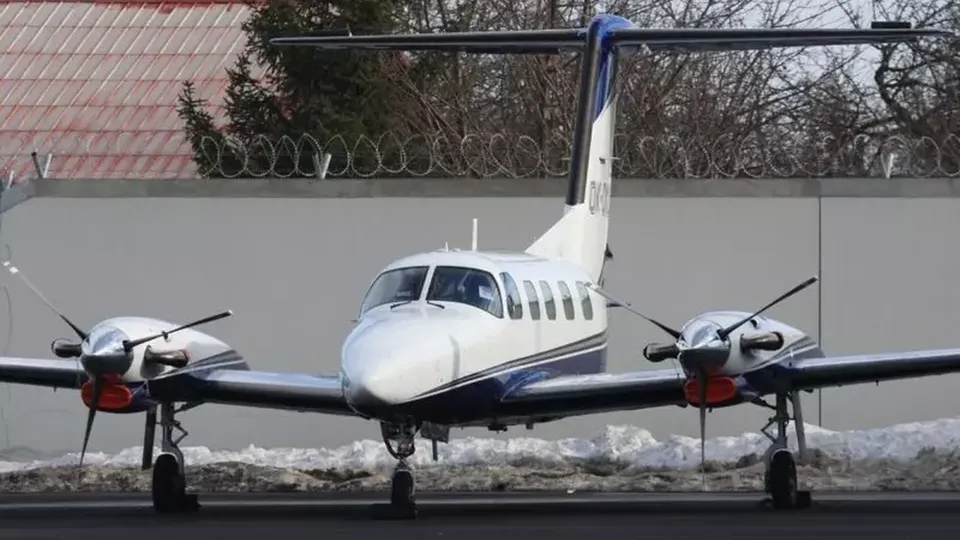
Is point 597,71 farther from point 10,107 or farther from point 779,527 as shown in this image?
point 10,107

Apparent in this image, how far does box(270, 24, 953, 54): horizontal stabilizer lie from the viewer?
18266 mm

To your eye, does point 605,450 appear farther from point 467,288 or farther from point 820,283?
point 467,288

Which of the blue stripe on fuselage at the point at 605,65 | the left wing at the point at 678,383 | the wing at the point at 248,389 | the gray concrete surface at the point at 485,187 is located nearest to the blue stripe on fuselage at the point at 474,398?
the left wing at the point at 678,383

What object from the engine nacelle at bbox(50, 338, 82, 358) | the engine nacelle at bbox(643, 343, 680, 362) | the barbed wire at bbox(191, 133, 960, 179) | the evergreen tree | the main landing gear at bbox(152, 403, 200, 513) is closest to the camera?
the engine nacelle at bbox(643, 343, 680, 362)

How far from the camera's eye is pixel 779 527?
562 inches

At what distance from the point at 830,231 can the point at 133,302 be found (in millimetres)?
9191

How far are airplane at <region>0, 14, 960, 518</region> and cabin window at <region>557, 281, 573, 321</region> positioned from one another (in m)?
0.02

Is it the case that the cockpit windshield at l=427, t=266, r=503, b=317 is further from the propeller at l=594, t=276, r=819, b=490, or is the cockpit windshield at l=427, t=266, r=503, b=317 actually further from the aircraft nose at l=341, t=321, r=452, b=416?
the propeller at l=594, t=276, r=819, b=490

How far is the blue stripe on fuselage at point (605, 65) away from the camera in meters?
20.8

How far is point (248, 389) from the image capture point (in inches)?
686

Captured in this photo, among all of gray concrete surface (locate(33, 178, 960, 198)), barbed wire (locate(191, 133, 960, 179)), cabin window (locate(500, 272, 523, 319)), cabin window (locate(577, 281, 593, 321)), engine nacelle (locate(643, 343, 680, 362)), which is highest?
barbed wire (locate(191, 133, 960, 179))

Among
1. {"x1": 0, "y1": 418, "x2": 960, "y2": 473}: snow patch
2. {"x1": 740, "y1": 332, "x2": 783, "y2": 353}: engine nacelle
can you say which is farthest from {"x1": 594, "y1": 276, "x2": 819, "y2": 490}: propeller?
{"x1": 0, "y1": 418, "x2": 960, "y2": 473}: snow patch

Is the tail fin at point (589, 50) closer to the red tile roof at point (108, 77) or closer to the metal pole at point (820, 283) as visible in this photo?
the metal pole at point (820, 283)

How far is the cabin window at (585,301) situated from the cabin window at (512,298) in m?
1.68
